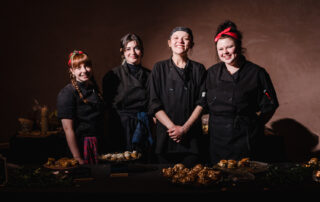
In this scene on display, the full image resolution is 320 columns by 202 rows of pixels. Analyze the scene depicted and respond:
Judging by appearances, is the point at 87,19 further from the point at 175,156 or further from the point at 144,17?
the point at 175,156

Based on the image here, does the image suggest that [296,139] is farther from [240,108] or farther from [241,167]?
[241,167]

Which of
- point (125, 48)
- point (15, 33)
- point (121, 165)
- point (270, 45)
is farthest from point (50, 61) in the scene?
point (270, 45)

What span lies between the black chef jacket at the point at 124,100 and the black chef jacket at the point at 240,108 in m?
0.61

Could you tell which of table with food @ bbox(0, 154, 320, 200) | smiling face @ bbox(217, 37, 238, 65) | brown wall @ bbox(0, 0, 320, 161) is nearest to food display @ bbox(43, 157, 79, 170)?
table with food @ bbox(0, 154, 320, 200)

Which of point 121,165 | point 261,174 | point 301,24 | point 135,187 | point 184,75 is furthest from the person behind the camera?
point 301,24

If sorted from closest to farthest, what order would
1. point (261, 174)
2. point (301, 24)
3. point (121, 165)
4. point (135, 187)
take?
point (135, 187)
point (261, 174)
point (121, 165)
point (301, 24)

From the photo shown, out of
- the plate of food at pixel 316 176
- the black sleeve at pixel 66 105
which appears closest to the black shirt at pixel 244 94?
the plate of food at pixel 316 176

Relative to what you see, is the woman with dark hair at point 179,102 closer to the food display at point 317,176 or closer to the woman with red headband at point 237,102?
the woman with red headband at point 237,102

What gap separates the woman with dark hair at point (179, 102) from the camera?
2688mm

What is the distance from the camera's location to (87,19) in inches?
157

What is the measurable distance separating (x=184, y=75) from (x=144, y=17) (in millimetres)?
1534

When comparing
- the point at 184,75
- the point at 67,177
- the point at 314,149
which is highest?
the point at 184,75

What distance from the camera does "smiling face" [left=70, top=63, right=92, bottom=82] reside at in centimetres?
267

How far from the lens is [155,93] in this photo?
2.75 m
